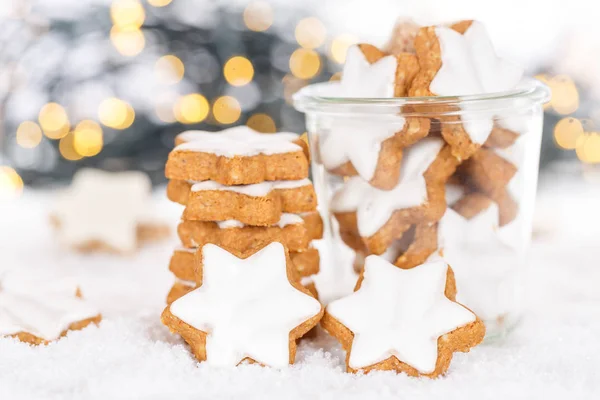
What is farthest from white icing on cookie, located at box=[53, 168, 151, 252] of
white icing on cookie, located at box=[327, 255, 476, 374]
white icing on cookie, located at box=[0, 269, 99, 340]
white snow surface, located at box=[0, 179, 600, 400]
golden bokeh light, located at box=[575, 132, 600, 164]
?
golden bokeh light, located at box=[575, 132, 600, 164]

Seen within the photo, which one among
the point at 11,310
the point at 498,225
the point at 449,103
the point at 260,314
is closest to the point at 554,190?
the point at 498,225

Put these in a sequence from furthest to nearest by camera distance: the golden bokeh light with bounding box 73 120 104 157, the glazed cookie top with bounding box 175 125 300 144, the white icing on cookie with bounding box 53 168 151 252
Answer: the golden bokeh light with bounding box 73 120 104 157, the white icing on cookie with bounding box 53 168 151 252, the glazed cookie top with bounding box 175 125 300 144

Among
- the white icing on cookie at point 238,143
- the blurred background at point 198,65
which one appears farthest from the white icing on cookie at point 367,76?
the blurred background at point 198,65

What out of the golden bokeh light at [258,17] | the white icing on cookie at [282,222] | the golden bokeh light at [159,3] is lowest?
the white icing on cookie at [282,222]

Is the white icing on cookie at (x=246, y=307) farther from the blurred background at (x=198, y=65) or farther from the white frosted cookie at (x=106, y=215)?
the blurred background at (x=198, y=65)

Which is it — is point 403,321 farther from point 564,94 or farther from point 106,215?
point 564,94

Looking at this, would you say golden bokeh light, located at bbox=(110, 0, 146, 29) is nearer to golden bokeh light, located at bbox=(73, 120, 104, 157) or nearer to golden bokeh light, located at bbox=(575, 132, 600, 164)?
golden bokeh light, located at bbox=(73, 120, 104, 157)

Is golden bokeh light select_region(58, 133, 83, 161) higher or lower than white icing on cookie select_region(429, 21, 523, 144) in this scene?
lower
